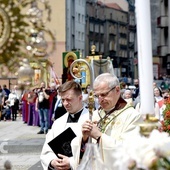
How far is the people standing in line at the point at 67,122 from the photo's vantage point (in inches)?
242

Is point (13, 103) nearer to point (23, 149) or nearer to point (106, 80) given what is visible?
point (23, 149)

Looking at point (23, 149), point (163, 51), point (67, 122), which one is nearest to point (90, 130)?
point (67, 122)

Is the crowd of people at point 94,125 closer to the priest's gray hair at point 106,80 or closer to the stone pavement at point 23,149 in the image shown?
the priest's gray hair at point 106,80

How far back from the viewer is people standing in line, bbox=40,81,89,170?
6.15m

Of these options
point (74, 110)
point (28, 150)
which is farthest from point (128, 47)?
Result: point (74, 110)

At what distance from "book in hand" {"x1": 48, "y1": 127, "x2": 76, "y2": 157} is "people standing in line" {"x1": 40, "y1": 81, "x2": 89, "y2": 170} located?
31 mm

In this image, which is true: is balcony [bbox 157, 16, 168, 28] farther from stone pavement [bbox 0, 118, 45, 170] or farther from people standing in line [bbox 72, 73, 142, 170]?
people standing in line [bbox 72, 73, 142, 170]

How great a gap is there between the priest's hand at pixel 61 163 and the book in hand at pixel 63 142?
6cm

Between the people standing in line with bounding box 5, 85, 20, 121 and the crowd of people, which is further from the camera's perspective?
the people standing in line with bounding box 5, 85, 20, 121

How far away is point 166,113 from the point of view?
11.9 meters

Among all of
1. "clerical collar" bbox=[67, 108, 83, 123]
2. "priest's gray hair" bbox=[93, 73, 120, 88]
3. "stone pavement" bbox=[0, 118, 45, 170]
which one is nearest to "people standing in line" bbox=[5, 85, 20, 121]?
"stone pavement" bbox=[0, 118, 45, 170]

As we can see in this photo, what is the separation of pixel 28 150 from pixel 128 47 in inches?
3059

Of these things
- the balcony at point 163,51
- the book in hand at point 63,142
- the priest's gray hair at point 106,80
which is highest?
the balcony at point 163,51

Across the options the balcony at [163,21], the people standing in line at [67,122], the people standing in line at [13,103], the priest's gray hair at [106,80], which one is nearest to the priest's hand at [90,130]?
the priest's gray hair at [106,80]
